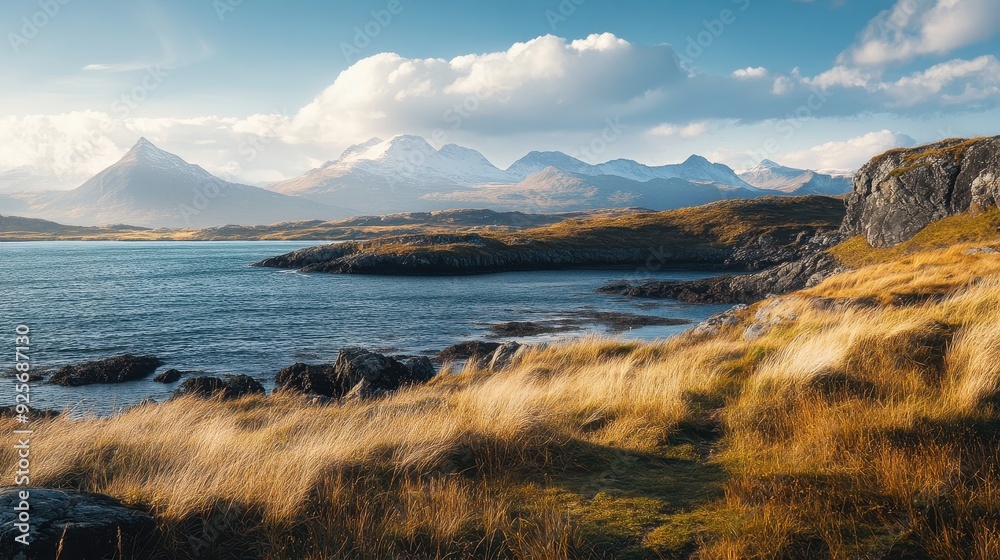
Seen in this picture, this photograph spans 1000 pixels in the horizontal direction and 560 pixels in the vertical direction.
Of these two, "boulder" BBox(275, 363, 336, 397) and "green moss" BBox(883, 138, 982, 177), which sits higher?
"green moss" BBox(883, 138, 982, 177)

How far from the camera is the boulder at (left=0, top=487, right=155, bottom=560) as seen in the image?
16.5 feet

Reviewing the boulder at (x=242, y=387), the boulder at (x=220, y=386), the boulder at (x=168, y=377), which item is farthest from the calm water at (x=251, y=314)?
the boulder at (x=242, y=387)

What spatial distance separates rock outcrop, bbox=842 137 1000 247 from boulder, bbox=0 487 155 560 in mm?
56535

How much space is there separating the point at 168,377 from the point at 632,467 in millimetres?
29846

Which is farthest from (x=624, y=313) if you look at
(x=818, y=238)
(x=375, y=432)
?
(x=818, y=238)

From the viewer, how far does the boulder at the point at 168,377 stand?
29.5 metres

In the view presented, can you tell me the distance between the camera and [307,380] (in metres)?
25.7

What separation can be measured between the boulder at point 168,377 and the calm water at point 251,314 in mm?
590

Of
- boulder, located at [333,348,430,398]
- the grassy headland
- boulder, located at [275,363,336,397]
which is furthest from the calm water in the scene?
the grassy headland

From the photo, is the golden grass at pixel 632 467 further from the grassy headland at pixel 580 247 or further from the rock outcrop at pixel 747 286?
the grassy headland at pixel 580 247

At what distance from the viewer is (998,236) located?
37.0m

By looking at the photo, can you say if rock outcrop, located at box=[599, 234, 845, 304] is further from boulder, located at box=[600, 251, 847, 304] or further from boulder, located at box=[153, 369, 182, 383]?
boulder, located at box=[153, 369, 182, 383]

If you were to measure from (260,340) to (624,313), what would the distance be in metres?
33.3

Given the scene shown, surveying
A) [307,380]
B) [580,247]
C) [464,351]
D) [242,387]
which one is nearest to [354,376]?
[307,380]
